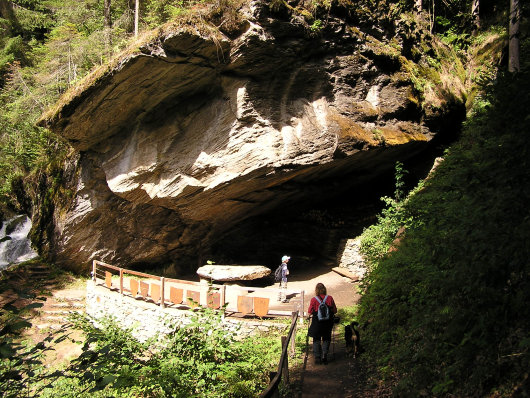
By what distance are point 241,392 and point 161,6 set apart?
541 inches

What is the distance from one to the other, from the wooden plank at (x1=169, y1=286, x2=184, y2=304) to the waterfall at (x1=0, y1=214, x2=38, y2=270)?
391 inches

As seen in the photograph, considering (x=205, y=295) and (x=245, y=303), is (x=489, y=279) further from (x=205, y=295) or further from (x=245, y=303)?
(x=205, y=295)

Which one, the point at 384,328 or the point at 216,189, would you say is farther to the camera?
the point at 216,189

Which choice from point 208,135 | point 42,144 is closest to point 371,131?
point 208,135

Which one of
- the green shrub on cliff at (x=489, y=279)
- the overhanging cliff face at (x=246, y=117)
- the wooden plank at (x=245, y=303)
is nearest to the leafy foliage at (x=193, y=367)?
the wooden plank at (x=245, y=303)

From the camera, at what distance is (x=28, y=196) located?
1780cm

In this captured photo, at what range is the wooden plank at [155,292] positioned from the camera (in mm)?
9633

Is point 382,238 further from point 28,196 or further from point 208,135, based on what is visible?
point 28,196

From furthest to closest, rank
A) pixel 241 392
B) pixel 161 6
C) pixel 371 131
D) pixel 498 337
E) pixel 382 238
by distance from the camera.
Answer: pixel 161 6 < pixel 371 131 < pixel 382 238 < pixel 241 392 < pixel 498 337

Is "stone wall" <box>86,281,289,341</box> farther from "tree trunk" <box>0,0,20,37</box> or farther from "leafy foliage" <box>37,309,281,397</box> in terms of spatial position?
"tree trunk" <box>0,0,20,37</box>

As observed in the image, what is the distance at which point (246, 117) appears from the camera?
9.84 meters

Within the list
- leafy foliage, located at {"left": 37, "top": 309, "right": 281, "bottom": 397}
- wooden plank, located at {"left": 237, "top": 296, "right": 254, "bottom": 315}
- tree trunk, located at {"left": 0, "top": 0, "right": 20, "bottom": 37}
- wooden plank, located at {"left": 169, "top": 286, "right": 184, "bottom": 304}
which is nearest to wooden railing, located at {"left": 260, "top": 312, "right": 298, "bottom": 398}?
leafy foliage, located at {"left": 37, "top": 309, "right": 281, "bottom": 397}

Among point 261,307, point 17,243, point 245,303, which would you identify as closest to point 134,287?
point 245,303

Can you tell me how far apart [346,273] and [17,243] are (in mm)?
14955
